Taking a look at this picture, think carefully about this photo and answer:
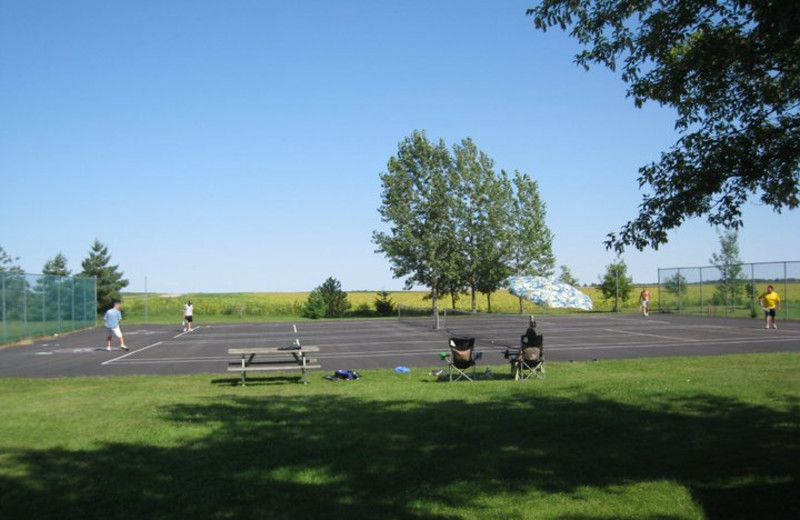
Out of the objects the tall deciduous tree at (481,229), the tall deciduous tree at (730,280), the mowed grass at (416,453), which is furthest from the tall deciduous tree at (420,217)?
the mowed grass at (416,453)

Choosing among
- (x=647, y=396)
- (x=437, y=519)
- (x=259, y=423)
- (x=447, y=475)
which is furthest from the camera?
(x=647, y=396)

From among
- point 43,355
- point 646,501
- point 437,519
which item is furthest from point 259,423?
point 43,355

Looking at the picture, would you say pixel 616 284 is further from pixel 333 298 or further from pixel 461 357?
pixel 461 357

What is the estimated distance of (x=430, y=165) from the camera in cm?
5469

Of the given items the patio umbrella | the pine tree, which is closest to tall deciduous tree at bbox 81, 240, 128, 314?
the pine tree

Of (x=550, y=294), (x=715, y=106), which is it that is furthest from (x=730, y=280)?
(x=715, y=106)

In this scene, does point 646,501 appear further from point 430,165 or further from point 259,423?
point 430,165

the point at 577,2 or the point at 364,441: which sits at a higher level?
the point at 577,2

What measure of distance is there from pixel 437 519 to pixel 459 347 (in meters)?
9.32

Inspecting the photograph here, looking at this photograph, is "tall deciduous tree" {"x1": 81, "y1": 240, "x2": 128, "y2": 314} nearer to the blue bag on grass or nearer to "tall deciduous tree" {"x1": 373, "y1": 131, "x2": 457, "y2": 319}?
"tall deciduous tree" {"x1": 373, "y1": 131, "x2": 457, "y2": 319}

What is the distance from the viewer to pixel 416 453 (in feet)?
23.0

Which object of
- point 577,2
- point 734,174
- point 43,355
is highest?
point 577,2

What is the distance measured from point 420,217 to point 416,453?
4680 cm

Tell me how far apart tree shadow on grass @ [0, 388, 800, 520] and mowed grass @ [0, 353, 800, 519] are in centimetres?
2
